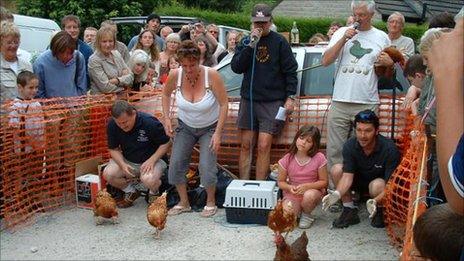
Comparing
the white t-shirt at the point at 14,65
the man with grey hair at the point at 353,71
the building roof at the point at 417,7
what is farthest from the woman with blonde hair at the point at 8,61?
the building roof at the point at 417,7

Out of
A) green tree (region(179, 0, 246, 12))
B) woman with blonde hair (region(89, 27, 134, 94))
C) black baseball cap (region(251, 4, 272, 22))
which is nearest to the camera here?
black baseball cap (region(251, 4, 272, 22))

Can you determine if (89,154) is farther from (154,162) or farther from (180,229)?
(180,229)

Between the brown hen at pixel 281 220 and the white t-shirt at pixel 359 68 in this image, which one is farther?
the white t-shirt at pixel 359 68

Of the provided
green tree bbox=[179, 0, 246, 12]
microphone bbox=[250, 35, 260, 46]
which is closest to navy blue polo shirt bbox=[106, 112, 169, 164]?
microphone bbox=[250, 35, 260, 46]

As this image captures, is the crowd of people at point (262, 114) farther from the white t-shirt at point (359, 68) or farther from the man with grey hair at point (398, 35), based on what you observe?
the man with grey hair at point (398, 35)

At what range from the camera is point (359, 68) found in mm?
5320

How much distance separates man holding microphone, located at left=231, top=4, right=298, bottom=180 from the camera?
5.66 m

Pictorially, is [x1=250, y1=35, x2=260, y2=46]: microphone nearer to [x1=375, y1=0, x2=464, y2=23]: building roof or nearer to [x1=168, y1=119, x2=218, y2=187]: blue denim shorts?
[x1=168, y1=119, x2=218, y2=187]: blue denim shorts

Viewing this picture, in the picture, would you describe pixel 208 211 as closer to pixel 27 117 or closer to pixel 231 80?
pixel 231 80

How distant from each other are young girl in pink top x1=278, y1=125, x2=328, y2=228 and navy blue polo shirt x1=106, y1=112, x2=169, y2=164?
1.29 metres

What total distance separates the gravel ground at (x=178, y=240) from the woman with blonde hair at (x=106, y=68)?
1.56 metres

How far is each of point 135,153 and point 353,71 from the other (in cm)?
225

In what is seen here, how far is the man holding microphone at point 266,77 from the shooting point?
223 inches

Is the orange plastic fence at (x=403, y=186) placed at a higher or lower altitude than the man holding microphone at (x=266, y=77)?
lower
